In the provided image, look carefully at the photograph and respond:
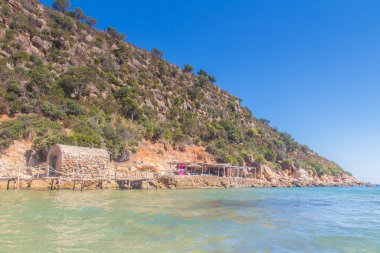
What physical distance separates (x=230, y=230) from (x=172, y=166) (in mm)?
29718

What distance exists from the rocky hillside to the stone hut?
212 cm

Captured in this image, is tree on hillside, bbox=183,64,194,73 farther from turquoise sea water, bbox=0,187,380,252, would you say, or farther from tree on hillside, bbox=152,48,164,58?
turquoise sea water, bbox=0,187,380,252

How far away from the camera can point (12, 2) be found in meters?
47.4

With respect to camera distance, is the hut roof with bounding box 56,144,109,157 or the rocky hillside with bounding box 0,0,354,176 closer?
the hut roof with bounding box 56,144,109,157

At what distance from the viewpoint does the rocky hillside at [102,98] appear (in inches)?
1258

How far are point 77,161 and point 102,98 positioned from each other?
21.2m

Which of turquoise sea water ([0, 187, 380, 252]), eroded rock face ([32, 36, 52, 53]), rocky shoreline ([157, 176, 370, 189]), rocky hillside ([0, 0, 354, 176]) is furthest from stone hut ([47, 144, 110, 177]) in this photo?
eroded rock face ([32, 36, 52, 53])

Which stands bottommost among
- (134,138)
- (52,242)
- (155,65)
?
(52,242)

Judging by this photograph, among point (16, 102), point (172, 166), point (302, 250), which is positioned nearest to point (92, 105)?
point (16, 102)

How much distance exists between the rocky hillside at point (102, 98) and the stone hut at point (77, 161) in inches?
83.6

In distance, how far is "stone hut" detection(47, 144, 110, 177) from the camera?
23.6 meters

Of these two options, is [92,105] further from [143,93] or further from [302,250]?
[302,250]

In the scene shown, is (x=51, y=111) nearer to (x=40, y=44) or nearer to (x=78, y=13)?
(x=40, y=44)

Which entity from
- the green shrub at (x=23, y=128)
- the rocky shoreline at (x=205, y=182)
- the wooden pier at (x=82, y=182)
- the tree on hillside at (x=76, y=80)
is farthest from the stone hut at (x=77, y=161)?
the tree on hillside at (x=76, y=80)
